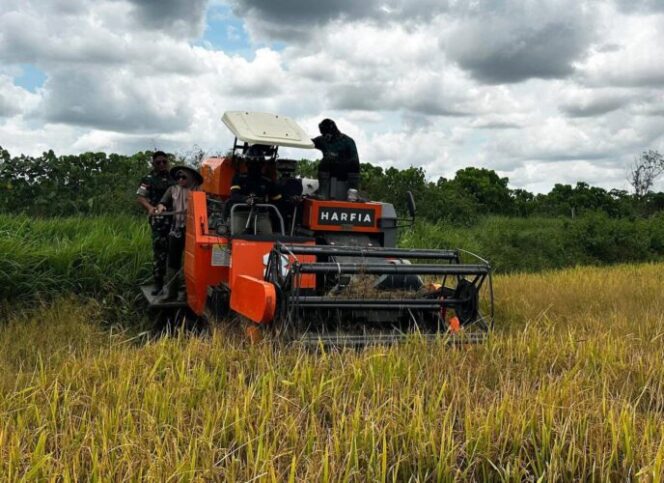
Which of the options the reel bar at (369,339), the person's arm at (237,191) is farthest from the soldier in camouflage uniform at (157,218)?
the reel bar at (369,339)

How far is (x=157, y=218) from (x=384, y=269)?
10.3 ft

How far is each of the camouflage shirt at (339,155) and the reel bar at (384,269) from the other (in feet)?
6.39

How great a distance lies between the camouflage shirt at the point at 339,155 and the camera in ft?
20.9

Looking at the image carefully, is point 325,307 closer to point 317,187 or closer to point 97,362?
point 97,362

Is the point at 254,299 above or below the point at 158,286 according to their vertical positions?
above

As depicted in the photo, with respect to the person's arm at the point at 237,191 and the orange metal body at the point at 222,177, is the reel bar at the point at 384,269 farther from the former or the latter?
the orange metal body at the point at 222,177

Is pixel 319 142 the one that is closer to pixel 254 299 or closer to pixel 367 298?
pixel 367 298

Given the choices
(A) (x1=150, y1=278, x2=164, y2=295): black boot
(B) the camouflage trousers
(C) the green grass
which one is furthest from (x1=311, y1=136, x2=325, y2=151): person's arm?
(C) the green grass

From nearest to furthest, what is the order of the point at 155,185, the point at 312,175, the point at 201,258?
the point at 201,258 < the point at 155,185 < the point at 312,175

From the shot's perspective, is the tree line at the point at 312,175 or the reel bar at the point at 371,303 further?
the tree line at the point at 312,175

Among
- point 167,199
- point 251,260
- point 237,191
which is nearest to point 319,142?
point 237,191

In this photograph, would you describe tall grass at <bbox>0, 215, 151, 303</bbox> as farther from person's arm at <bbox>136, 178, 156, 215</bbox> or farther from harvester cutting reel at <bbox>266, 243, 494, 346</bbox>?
harvester cutting reel at <bbox>266, 243, 494, 346</bbox>

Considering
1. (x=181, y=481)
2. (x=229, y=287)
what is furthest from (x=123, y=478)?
(x=229, y=287)

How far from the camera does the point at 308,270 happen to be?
431 centimetres
